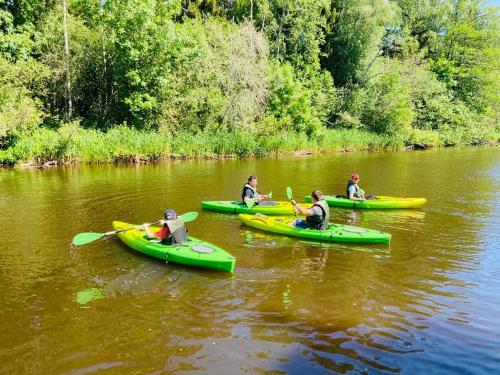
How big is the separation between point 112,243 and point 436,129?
40172mm

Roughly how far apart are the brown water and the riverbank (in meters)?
9.11

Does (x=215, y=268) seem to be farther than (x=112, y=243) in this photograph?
No

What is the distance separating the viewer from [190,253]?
27.0 feet

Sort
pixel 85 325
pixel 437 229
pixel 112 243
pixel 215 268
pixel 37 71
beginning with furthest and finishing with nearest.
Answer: pixel 37 71, pixel 437 229, pixel 112 243, pixel 215 268, pixel 85 325

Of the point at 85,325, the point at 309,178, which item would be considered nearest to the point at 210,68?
the point at 309,178

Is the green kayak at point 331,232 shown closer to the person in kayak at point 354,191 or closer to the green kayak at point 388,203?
the green kayak at point 388,203

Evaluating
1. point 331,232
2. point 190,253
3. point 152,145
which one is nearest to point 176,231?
point 190,253

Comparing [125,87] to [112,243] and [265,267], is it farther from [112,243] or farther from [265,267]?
[265,267]

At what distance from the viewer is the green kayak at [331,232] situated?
9.72 meters

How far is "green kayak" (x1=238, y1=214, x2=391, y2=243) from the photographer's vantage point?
31.9ft

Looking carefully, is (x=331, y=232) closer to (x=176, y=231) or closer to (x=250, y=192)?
(x=176, y=231)

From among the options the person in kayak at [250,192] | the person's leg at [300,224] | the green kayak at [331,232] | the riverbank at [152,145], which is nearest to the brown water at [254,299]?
the green kayak at [331,232]

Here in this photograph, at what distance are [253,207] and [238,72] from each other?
18.1 meters

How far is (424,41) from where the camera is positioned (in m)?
50.7
